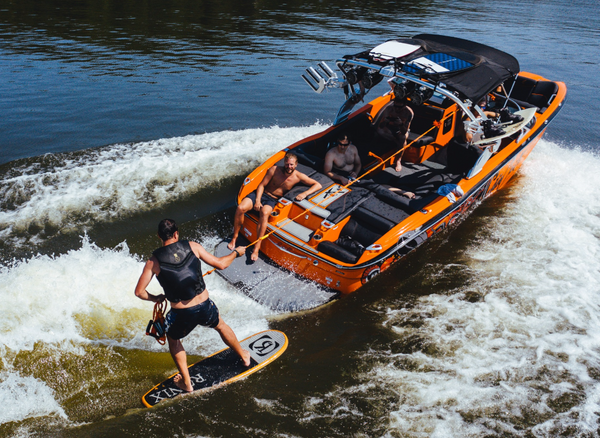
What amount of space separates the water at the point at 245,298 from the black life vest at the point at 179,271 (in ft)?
3.84

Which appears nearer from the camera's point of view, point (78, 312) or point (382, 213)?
point (78, 312)

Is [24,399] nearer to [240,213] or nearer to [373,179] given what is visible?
[240,213]

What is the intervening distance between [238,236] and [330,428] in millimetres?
3074

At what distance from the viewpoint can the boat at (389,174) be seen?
5520 mm

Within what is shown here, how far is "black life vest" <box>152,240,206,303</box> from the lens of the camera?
373cm

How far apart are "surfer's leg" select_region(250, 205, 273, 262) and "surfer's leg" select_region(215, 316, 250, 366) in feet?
4.88

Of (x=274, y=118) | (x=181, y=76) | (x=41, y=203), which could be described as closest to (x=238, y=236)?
(x=41, y=203)

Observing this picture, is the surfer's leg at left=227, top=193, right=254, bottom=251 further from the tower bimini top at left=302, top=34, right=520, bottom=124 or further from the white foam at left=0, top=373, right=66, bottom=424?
the white foam at left=0, top=373, right=66, bottom=424

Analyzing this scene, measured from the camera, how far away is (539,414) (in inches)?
165

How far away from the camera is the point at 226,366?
455 cm

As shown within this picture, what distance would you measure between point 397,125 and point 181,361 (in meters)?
5.06

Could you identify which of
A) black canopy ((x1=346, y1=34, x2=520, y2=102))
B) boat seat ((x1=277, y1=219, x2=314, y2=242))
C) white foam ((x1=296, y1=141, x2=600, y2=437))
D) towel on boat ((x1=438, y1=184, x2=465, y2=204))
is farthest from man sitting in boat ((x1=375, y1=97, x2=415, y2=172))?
boat seat ((x1=277, y1=219, x2=314, y2=242))

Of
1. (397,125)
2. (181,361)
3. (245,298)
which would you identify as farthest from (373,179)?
(181,361)

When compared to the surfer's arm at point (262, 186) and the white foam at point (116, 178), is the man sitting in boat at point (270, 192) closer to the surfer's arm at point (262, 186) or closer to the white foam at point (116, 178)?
the surfer's arm at point (262, 186)
